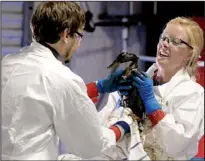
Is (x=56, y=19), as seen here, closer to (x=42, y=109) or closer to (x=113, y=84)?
(x=42, y=109)

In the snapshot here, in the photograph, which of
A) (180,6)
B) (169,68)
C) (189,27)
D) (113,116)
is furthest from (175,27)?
(180,6)

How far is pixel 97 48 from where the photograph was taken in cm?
170

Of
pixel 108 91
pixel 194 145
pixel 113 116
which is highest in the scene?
pixel 108 91

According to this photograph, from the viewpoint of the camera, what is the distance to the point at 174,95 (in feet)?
4.85

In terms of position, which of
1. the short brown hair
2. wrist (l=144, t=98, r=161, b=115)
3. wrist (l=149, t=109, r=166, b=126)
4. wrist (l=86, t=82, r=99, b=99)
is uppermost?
the short brown hair

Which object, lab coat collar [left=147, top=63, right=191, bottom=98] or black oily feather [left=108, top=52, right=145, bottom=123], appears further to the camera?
lab coat collar [left=147, top=63, right=191, bottom=98]

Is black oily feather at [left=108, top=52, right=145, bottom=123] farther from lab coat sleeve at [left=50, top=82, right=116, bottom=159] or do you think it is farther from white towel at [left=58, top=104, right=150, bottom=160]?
lab coat sleeve at [left=50, top=82, right=116, bottom=159]

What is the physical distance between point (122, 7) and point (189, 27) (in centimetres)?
41

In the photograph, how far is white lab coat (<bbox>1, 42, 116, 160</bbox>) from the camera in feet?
3.76

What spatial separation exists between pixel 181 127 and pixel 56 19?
63cm

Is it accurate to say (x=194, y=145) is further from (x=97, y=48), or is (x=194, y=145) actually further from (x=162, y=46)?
(x=97, y=48)

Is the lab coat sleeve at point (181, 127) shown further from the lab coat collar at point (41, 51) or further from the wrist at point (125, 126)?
the lab coat collar at point (41, 51)

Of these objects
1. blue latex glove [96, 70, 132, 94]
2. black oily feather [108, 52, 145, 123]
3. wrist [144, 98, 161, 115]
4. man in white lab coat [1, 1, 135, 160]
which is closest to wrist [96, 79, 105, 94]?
blue latex glove [96, 70, 132, 94]

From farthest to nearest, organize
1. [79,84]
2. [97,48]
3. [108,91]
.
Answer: [97,48]
[108,91]
[79,84]
